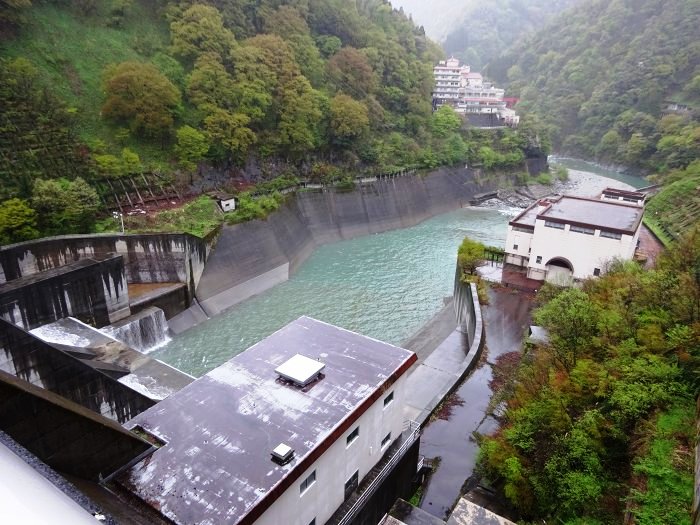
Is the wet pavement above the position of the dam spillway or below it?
above

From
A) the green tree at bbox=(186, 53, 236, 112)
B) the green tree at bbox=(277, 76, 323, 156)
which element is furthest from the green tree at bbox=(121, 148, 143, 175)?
the green tree at bbox=(277, 76, 323, 156)

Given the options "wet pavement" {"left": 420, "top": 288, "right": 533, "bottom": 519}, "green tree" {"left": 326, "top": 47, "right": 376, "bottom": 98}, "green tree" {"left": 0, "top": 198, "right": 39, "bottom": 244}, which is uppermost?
"green tree" {"left": 326, "top": 47, "right": 376, "bottom": 98}

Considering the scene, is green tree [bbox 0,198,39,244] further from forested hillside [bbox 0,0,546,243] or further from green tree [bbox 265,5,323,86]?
green tree [bbox 265,5,323,86]

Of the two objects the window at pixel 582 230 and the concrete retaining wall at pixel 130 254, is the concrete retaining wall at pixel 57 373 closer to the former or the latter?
the concrete retaining wall at pixel 130 254

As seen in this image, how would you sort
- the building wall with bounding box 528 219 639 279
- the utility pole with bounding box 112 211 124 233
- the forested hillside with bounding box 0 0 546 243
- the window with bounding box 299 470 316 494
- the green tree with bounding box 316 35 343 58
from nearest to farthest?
the window with bounding box 299 470 316 494, the building wall with bounding box 528 219 639 279, the utility pole with bounding box 112 211 124 233, the forested hillside with bounding box 0 0 546 243, the green tree with bounding box 316 35 343 58

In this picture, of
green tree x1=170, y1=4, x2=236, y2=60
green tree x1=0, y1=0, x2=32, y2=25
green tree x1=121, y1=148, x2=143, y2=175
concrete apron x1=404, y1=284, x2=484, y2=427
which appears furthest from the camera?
green tree x1=170, y1=4, x2=236, y2=60

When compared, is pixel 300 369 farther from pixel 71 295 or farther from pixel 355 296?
pixel 355 296

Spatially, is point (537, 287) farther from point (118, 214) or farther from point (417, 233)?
point (118, 214)
